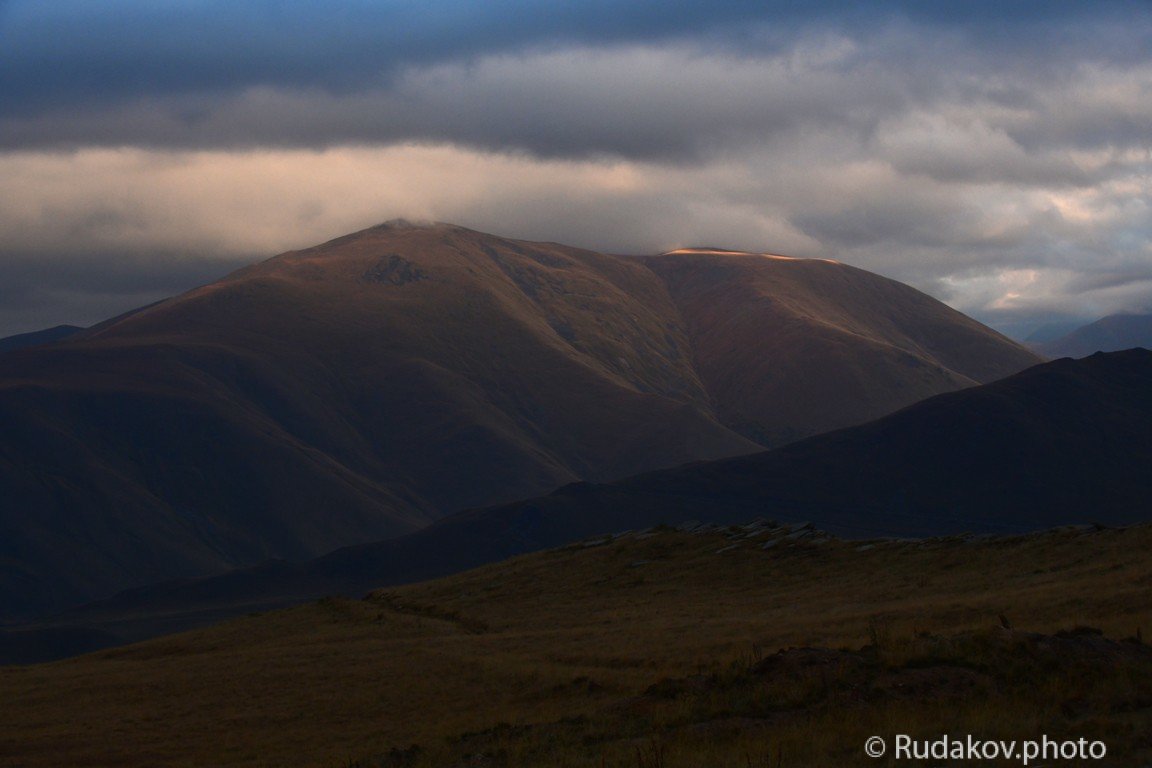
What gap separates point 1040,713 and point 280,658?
115 ft

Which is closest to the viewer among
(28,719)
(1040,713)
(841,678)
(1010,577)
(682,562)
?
(1040,713)

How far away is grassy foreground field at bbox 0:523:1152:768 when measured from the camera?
2275cm

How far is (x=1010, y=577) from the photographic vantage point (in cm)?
4497

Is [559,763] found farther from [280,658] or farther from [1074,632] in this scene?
[280,658]

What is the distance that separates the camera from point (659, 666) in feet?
121

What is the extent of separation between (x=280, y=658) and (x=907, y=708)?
3313 centimetres

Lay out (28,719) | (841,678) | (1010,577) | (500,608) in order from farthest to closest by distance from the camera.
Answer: (500,608) < (1010,577) < (28,719) < (841,678)

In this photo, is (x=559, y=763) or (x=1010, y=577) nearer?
(x=559, y=763)

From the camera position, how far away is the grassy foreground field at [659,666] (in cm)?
2275

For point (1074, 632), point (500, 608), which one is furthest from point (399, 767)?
point (500, 608)

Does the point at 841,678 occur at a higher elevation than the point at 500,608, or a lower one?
higher

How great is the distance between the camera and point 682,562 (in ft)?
215

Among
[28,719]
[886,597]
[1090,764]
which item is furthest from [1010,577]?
[28,719]

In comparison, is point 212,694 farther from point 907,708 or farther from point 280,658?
point 907,708
